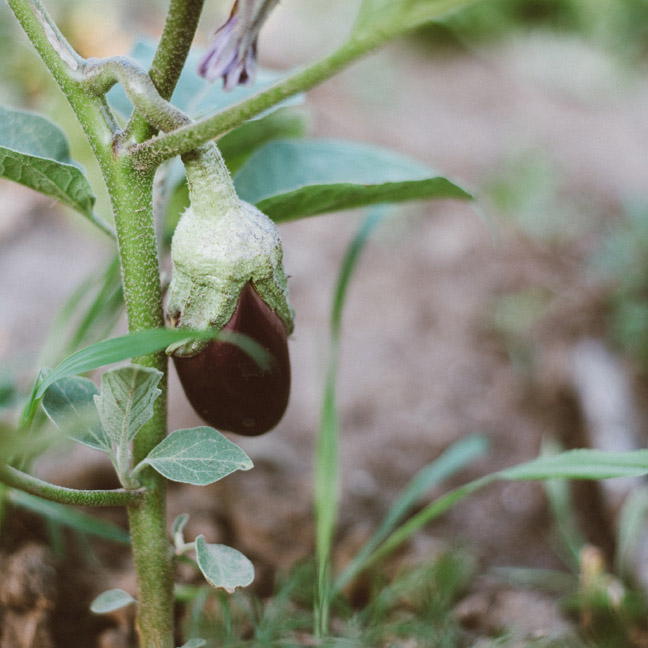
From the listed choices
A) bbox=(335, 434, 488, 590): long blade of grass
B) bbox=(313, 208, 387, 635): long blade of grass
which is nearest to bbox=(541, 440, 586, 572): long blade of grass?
bbox=(335, 434, 488, 590): long blade of grass

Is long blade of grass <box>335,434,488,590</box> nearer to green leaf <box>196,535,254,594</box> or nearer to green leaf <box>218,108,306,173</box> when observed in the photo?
green leaf <box>196,535,254,594</box>

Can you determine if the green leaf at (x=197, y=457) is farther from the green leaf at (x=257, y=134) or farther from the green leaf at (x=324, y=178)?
the green leaf at (x=257, y=134)

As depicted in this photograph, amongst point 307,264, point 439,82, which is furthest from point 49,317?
point 439,82

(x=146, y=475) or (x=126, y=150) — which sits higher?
(x=126, y=150)

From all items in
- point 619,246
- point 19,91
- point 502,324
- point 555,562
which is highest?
point 19,91

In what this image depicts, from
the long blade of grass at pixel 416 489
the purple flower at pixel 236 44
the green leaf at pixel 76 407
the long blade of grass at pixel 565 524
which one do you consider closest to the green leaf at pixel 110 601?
the green leaf at pixel 76 407

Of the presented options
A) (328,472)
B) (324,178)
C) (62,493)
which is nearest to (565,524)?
(328,472)

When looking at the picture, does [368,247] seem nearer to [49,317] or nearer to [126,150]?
[49,317]
